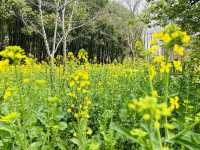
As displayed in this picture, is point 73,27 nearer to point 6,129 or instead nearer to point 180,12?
point 180,12

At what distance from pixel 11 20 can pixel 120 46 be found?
9.36 m

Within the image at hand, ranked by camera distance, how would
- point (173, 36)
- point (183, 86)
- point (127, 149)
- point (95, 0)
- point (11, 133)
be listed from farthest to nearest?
point (95, 0), point (183, 86), point (127, 149), point (11, 133), point (173, 36)

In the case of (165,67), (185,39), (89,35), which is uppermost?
(89,35)

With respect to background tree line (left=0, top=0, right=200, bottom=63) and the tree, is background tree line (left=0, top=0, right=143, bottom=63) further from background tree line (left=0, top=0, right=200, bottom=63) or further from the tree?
the tree

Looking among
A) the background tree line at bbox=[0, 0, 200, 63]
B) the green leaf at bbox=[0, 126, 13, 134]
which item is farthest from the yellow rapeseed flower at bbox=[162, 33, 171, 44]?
the background tree line at bbox=[0, 0, 200, 63]

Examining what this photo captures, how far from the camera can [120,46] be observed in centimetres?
3114

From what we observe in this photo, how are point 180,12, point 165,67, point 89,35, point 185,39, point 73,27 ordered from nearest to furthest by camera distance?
1. point 185,39
2. point 165,67
3. point 180,12
4. point 73,27
5. point 89,35

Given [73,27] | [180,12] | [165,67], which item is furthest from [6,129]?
[73,27]

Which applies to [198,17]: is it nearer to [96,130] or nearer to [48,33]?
[96,130]

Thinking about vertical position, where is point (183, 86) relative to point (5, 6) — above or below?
below

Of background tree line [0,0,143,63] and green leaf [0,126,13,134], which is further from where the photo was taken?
background tree line [0,0,143,63]

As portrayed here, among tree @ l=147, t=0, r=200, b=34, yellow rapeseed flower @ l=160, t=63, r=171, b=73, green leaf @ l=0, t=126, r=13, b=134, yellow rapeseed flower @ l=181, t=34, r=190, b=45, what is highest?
tree @ l=147, t=0, r=200, b=34

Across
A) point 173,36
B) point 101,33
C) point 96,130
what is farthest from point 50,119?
point 101,33

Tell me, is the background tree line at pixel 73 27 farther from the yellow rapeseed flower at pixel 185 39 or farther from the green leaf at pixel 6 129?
the yellow rapeseed flower at pixel 185 39
